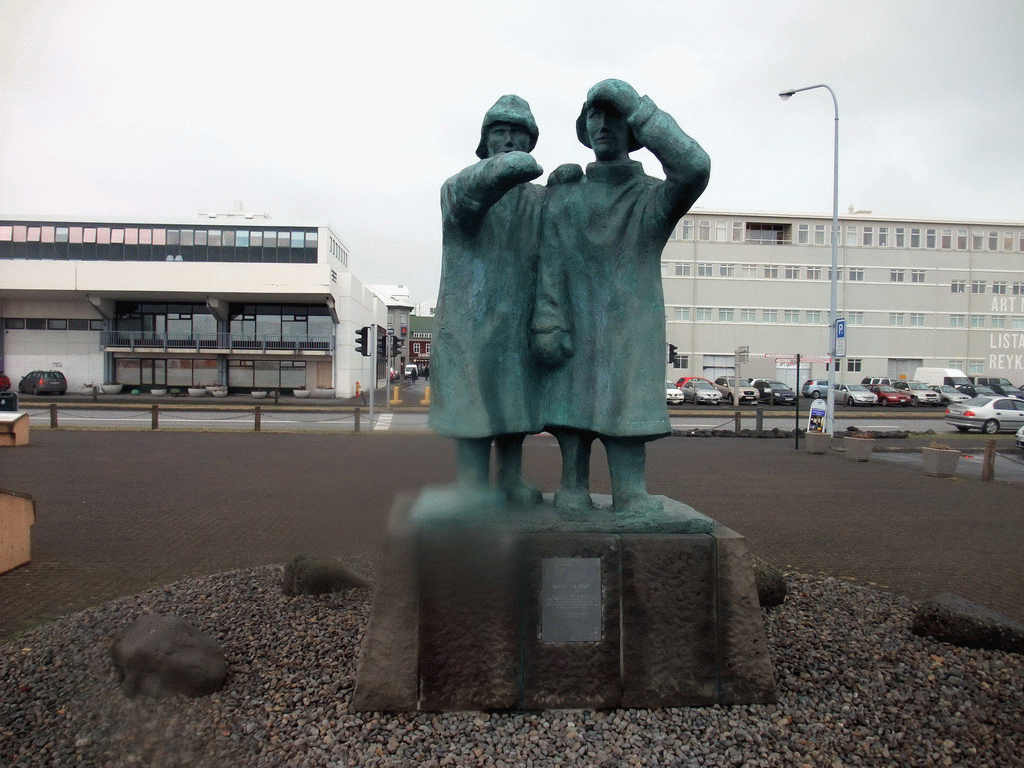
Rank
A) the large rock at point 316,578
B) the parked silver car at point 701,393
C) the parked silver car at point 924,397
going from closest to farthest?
1. the large rock at point 316,578
2. the parked silver car at point 701,393
3. the parked silver car at point 924,397

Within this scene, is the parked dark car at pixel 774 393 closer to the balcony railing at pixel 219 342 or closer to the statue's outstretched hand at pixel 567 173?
the balcony railing at pixel 219 342

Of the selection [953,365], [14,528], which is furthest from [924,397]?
[14,528]

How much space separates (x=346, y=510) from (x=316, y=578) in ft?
12.6

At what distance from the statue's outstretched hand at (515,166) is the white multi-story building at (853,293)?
41.9 meters

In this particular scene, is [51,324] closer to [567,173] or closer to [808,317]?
[567,173]

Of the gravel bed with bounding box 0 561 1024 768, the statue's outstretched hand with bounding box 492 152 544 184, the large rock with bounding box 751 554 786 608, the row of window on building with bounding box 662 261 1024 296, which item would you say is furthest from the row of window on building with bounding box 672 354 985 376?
the statue's outstretched hand with bounding box 492 152 544 184

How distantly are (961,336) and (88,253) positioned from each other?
164 ft

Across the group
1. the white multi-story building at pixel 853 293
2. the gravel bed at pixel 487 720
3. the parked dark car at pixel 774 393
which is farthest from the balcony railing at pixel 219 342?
→ the gravel bed at pixel 487 720

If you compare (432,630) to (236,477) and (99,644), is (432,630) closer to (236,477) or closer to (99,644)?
(99,644)

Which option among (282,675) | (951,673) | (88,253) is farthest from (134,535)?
(88,253)

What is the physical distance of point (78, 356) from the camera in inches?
1389

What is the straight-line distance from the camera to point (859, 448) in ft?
47.6

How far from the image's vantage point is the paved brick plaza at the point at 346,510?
5.75 metres

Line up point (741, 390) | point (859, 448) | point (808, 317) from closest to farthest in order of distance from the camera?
point (859, 448) < point (741, 390) < point (808, 317)
